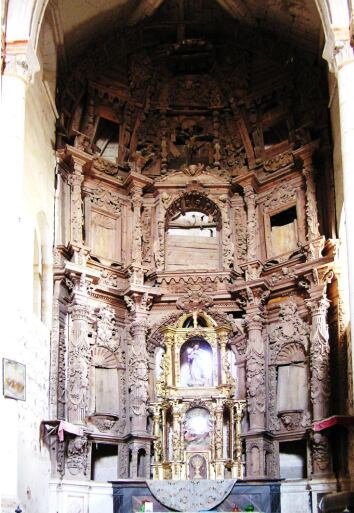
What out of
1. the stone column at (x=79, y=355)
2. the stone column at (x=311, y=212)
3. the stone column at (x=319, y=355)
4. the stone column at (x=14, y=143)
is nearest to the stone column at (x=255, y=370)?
the stone column at (x=319, y=355)

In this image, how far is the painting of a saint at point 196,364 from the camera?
21516 millimetres

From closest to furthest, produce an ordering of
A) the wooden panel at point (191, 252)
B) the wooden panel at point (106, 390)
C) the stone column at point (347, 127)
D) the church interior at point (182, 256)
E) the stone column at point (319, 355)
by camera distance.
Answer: the stone column at point (347, 127) → the church interior at point (182, 256) → the stone column at point (319, 355) → the wooden panel at point (106, 390) → the wooden panel at point (191, 252)

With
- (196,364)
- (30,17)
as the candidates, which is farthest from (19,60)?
(196,364)

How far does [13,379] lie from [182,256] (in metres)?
8.82

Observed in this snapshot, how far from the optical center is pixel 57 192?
835 inches

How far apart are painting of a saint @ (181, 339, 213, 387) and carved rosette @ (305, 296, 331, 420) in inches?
114

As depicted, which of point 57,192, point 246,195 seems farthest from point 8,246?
point 246,195

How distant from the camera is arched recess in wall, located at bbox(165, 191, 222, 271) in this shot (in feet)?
75.6

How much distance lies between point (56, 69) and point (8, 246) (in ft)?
25.7

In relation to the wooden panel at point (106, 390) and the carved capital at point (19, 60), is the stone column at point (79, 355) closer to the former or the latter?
the wooden panel at point (106, 390)

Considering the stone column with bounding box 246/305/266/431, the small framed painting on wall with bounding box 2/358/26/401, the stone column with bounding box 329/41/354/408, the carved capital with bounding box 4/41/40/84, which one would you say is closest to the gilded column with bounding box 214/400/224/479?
the stone column with bounding box 246/305/266/431

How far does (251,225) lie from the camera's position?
22.6 meters

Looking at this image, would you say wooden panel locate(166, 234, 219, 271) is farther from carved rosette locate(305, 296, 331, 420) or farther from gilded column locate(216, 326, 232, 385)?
carved rosette locate(305, 296, 331, 420)

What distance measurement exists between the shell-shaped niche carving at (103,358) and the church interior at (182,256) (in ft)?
0.16
